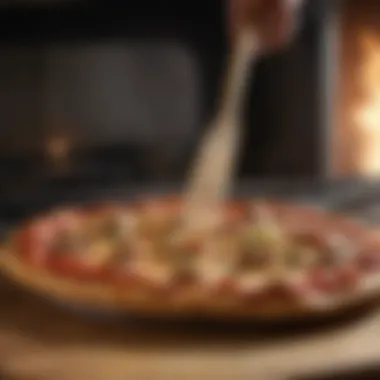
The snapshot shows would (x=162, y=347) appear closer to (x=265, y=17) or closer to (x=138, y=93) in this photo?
(x=265, y=17)

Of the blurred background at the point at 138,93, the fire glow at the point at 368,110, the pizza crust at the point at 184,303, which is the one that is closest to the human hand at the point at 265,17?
the pizza crust at the point at 184,303

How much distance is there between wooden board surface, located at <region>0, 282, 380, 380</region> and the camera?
594 millimetres

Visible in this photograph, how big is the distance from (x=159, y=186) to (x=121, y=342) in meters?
0.49

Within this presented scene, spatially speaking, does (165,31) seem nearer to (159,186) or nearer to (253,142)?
(253,142)

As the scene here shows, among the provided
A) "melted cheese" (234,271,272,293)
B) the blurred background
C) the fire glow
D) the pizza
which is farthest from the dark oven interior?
"melted cheese" (234,271,272,293)

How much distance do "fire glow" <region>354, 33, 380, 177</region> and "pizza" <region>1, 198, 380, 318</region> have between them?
0.73m

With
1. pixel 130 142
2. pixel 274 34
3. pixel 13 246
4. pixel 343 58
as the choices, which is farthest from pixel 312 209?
pixel 343 58

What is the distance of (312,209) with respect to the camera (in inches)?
36.4

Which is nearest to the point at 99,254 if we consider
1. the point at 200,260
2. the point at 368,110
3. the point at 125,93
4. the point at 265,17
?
the point at 200,260

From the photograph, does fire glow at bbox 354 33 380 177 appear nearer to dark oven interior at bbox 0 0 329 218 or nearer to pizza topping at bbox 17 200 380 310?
dark oven interior at bbox 0 0 329 218

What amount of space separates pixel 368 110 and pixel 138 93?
0.40 metres

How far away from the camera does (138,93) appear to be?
4.64ft

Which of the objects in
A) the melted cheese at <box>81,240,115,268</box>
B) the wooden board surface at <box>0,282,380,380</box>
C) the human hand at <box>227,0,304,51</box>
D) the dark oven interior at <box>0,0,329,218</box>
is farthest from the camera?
the dark oven interior at <box>0,0,329,218</box>

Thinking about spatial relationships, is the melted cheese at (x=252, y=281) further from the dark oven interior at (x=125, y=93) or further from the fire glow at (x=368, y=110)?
the fire glow at (x=368, y=110)
